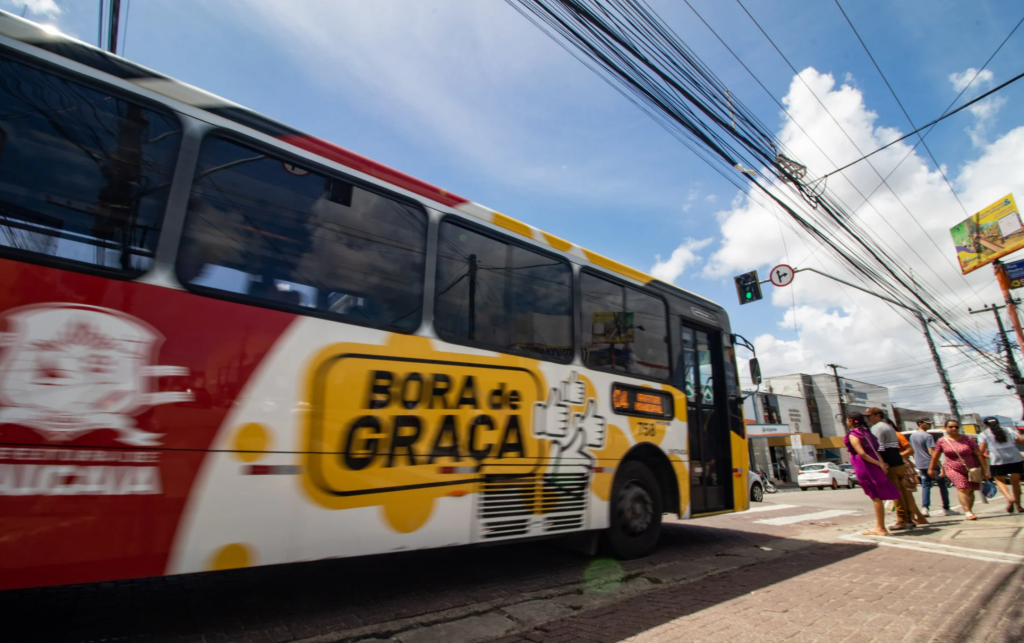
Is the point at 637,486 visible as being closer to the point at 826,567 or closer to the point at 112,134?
the point at 826,567

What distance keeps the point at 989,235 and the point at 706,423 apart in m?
21.5

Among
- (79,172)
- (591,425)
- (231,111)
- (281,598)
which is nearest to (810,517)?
(591,425)

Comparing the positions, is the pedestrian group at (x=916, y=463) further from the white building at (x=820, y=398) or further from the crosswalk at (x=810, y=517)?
the white building at (x=820, y=398)

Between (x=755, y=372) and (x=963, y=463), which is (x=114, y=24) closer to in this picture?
(x=755, y=372)

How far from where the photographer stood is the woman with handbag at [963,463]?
26.3ft

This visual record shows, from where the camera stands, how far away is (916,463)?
9.15 meters

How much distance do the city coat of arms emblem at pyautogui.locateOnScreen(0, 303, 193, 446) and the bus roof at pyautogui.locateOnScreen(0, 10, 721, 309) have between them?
51.5 inches

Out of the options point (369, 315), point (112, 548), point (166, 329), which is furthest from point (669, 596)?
point (166, 329)

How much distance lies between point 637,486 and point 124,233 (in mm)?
4954

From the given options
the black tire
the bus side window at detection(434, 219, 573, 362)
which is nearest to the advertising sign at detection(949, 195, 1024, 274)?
the black tire

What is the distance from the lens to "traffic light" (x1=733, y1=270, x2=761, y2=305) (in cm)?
1247

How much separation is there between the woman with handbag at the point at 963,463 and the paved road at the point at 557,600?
102 inches

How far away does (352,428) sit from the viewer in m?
3.26

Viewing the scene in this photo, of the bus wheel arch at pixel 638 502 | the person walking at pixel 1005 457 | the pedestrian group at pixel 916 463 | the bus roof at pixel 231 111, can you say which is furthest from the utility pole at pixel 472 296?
the person walking at pixel 1005 457
